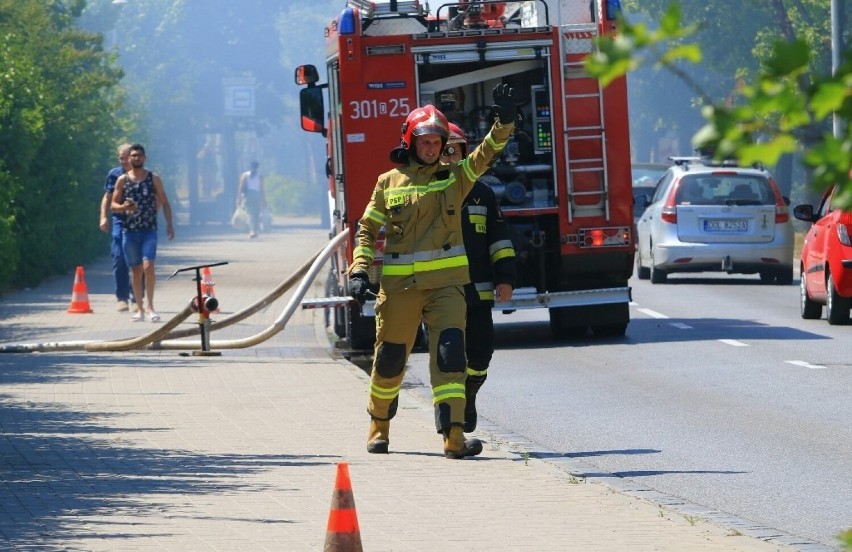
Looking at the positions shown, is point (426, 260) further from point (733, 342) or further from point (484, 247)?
point (733, 342)

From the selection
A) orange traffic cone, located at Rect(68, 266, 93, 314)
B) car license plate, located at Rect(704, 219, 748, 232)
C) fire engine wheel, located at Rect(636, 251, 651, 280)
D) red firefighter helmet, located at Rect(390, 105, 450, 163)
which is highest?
A: red firefighter helmet, located at Rect(390, 105, 450, 163)

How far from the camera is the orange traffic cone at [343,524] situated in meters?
5.74

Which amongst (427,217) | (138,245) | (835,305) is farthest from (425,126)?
(138,245)

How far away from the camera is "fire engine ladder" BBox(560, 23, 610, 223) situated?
53.6 ft

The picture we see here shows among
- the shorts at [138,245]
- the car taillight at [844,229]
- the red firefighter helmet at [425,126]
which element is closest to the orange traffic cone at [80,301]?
the shorts at [138,245]

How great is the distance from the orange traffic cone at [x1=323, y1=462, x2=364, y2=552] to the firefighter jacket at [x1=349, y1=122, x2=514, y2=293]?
3.72 m

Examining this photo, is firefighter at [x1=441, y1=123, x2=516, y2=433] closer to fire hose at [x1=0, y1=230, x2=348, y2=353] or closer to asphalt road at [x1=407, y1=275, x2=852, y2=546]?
asphalt road at [x1=407, y1=275, x2=852, y2=546]

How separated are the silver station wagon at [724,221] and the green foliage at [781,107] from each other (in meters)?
21.9

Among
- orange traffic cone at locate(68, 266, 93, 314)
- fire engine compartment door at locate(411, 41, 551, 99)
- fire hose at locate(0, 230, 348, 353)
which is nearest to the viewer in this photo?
fire hose at locate(0, 230, 348, 353)

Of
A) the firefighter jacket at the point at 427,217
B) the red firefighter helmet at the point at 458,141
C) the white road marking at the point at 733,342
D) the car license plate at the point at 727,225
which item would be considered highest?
the red firefighter helmet at the point at 458,141

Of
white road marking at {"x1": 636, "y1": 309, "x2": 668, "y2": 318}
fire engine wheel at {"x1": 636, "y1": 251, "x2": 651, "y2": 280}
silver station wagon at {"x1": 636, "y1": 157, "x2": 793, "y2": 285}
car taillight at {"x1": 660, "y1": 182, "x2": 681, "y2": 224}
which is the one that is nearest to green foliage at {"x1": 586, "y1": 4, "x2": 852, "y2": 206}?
white road marking at {"x1": 636, "y1": 309, "x2": 668, "y2": 318}

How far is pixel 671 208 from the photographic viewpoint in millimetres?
24188

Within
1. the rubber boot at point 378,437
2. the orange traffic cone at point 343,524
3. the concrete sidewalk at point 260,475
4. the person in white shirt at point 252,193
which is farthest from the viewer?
the person in white shirt at point 252,193

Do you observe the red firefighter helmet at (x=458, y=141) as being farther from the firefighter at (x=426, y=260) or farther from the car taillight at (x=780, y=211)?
the car taillight at (x=780, y=211)
